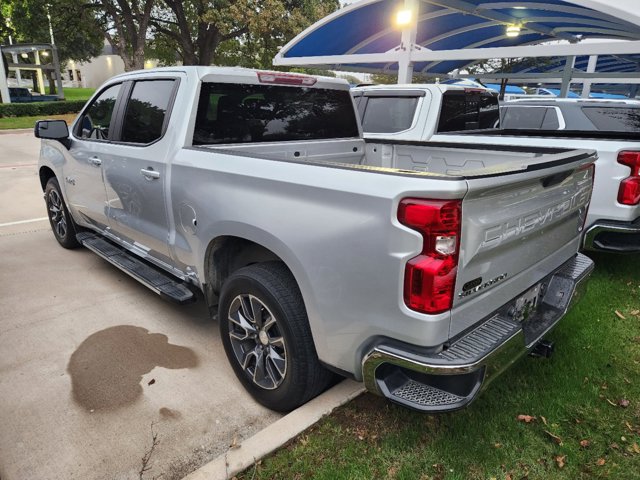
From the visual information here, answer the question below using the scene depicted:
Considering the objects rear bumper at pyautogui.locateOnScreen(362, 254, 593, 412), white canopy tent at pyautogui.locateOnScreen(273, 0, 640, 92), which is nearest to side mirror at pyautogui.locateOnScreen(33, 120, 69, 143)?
rear bumper at pyautogui.locateOnScreen(362, 254, 593, 412)

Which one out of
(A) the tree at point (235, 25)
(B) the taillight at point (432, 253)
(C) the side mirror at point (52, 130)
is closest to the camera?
(B) the taillight at point (432, 253)

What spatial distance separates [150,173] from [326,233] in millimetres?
1785

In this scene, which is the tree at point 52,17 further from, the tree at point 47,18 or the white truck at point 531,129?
the white truck at point 531,129

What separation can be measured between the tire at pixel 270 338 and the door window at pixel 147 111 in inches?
56.2

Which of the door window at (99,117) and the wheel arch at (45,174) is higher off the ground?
the door window at (99,117)

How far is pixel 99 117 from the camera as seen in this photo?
170 inches

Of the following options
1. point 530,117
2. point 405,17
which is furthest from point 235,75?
point 405,17

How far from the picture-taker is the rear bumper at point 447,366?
197 centimetres

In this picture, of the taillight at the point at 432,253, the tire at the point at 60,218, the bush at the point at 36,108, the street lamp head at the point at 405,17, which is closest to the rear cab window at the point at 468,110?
the street lamp head at the point at 405,17

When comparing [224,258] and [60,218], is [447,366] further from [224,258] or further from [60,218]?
[60,218]

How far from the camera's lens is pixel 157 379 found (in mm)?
3115

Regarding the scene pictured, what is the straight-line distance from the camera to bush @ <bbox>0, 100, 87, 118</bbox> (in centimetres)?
2214

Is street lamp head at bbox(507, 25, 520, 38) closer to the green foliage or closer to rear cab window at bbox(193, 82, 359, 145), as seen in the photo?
rear cab window at bbox(193, 82, 359, 145)

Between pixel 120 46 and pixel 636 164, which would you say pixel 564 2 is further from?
pixel 120 46
